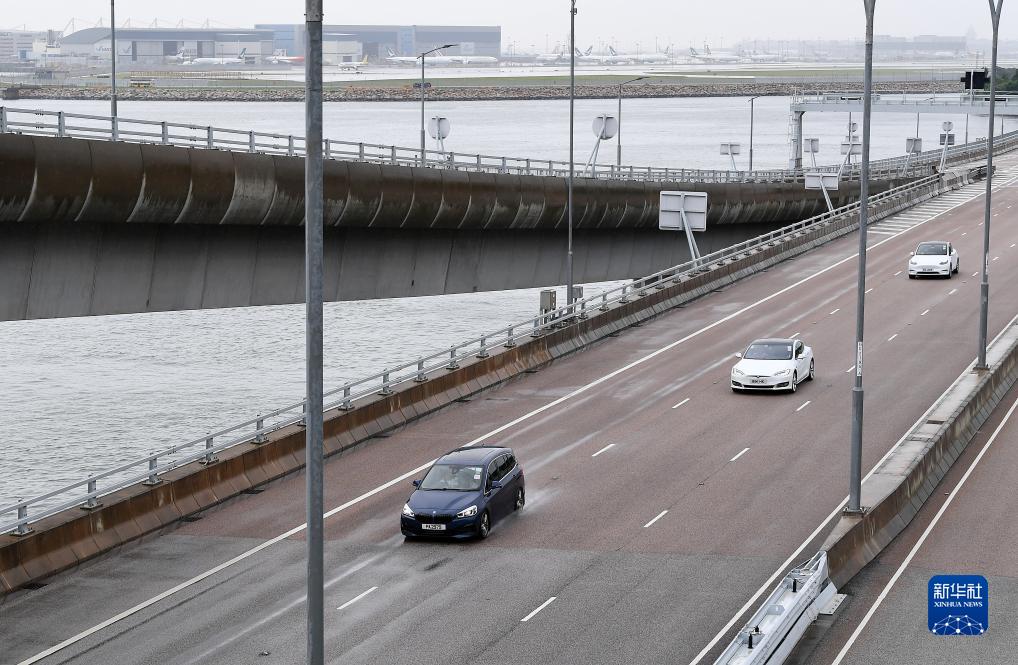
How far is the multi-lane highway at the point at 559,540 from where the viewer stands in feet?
71.2

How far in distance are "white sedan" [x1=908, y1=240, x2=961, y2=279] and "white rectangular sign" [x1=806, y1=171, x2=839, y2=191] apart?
60.3 feet

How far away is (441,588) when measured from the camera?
950 inches

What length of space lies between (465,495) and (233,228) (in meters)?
9.91

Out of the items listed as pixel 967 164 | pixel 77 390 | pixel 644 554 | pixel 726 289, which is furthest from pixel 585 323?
pixel 967 164

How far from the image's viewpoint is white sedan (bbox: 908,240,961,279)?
5922 cm

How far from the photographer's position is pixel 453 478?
28000 millimetres

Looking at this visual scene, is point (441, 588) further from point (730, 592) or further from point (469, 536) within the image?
point (730, 592)

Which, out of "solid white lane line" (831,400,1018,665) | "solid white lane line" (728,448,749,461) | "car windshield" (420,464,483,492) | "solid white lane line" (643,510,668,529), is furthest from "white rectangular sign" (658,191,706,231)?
"car windshield" (420,464,483,492)

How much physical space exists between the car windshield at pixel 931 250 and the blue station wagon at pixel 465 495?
35619mm

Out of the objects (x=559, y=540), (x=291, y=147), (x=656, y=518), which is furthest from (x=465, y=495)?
(x=291, y=147)

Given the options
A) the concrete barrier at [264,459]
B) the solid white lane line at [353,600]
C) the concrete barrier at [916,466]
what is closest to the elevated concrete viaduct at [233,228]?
the concrete barrier at [264,459]

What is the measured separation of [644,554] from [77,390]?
4108 cm

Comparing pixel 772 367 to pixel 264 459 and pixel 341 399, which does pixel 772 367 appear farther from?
pixel 264 459

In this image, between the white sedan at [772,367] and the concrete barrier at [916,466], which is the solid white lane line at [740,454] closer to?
the concrete barrier at [916,466]
